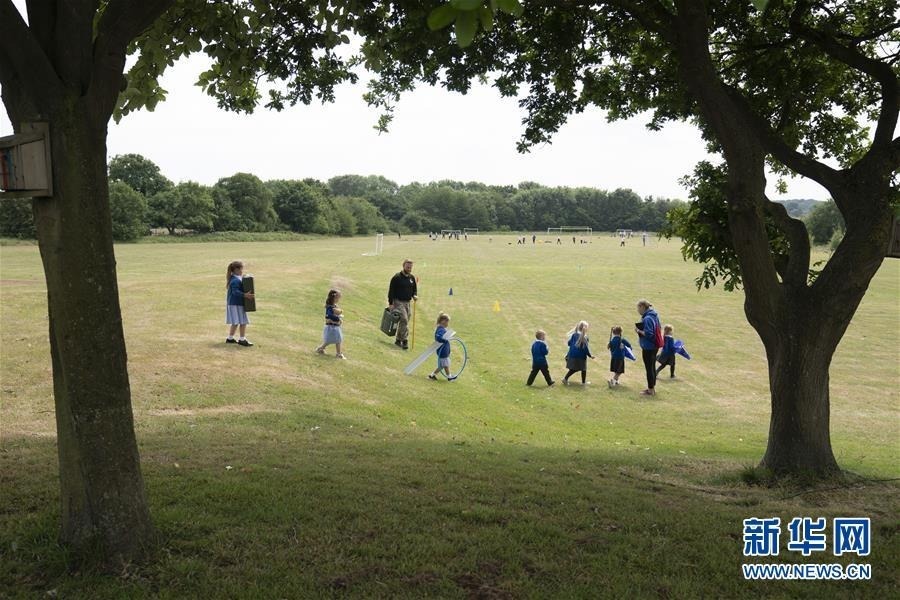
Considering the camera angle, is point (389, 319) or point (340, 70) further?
point (389, 319)

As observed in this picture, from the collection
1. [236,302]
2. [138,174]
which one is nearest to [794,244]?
[236,302]

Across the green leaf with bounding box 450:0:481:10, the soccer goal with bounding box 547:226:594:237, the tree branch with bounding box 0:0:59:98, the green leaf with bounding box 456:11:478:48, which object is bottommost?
the soccer goal with bounding box 547:226:594:237

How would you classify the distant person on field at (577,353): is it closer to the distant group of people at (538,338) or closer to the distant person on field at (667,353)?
the distant group of people at (538,338)

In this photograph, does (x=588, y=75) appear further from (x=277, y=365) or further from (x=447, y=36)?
(x=277, y=365)

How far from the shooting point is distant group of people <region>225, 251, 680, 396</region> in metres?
15.9

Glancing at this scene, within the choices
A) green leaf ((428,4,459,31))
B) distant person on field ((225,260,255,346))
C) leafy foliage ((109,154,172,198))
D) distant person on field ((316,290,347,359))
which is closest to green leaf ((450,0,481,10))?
green leaf ((428,4,459,31))

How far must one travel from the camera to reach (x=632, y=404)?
16000 mm

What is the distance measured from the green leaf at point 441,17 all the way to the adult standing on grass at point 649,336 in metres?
14.3

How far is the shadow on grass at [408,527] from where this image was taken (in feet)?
14.8

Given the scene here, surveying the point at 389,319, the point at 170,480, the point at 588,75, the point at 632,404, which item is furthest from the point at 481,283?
the point at 170,480

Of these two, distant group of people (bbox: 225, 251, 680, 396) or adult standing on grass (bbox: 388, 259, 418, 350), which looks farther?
adult standing on grass (bbox: 388, 259, 418, 350)

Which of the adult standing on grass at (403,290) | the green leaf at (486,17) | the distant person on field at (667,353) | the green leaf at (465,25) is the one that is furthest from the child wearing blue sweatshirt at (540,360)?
the green leaf at (465,25)

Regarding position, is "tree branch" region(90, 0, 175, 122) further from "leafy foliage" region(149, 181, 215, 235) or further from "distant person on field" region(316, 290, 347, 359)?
"leafy foliage" region(149, 181, 215, 235)

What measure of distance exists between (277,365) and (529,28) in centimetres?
866
